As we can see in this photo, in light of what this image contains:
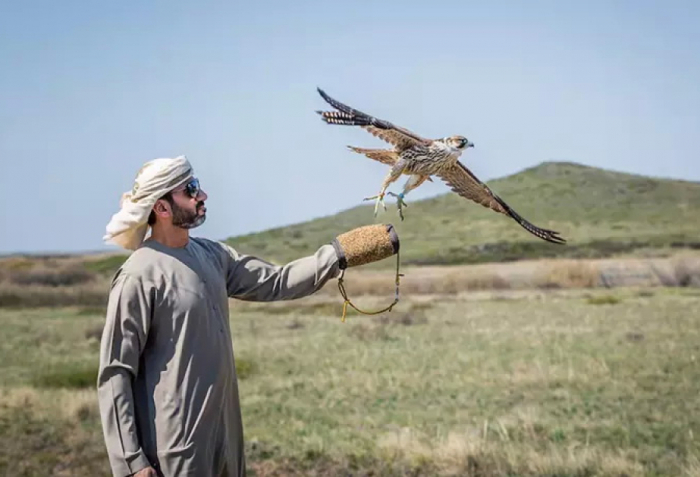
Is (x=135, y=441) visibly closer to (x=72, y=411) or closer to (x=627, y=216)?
(x=72, y=411)

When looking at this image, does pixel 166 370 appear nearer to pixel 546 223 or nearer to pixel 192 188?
pixel 192 188

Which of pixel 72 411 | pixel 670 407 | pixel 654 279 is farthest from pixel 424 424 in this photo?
pixel 654 279

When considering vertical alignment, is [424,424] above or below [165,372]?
below

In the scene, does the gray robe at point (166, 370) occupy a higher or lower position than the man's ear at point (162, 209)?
lower

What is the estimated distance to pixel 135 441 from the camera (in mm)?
3570

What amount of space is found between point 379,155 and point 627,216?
66081 mm

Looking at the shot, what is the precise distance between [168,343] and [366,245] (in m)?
0.81

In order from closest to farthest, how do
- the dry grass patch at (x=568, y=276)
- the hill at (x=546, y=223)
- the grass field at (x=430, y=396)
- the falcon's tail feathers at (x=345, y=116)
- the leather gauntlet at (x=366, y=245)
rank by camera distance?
the falcon's tail feathers at (x=345, y=116) → the leather gauntlet at (x=366, y=245) → the grass field at (x=430, y=396) → the dry grass patch at (x=568, y=276) → the hill at (x=546, y=223)

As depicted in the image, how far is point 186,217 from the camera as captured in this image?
3.77 m

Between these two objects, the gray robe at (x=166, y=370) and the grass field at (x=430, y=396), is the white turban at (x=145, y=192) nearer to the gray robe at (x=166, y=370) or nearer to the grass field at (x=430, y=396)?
the gray robe at (x=166, y=370)

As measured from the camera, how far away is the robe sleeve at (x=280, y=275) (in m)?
3.92

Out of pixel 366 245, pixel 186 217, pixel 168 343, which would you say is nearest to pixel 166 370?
pixel 168 343

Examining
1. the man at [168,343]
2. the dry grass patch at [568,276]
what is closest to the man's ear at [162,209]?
the man at [168,343]

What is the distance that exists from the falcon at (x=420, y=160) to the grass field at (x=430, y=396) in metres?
5.00
